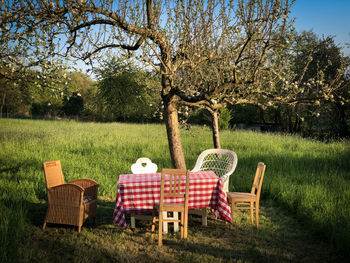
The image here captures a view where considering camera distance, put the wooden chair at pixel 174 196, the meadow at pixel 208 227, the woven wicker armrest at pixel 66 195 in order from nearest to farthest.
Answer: the meadow at pixel 208 227 → the wooden chair at pixel 174 196 → the woven wicker armrest at pixel 66 195

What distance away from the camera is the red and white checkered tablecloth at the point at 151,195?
5305 mm

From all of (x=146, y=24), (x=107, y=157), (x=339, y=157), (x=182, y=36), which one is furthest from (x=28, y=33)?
(x=339, y=157)

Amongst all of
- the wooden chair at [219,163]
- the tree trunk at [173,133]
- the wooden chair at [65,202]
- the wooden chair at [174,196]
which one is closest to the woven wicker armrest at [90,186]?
the wooden chair at [65,202]

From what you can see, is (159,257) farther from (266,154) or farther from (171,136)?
(266,154)

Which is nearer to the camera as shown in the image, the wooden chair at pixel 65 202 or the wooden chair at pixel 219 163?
the wooden chair at pixel 65 202

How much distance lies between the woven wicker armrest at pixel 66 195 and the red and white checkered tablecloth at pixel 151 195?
0.68m

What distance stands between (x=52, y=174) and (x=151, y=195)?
1925 mm

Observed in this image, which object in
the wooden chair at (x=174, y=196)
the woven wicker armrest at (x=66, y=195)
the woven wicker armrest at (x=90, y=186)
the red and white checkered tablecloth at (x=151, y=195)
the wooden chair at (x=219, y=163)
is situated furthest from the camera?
the wooden chair at (x=219, y=163)

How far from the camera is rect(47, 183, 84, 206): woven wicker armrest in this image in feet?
17.0

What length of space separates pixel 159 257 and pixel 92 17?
496 centimetres

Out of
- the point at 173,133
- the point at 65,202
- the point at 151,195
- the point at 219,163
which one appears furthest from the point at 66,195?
the point at 219,163

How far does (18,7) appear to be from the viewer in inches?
231

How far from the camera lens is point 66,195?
17.2 ft

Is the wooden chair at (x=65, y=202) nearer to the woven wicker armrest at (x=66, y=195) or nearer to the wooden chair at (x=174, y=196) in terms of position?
the woven wicker armrest at (x=66, y=195)
